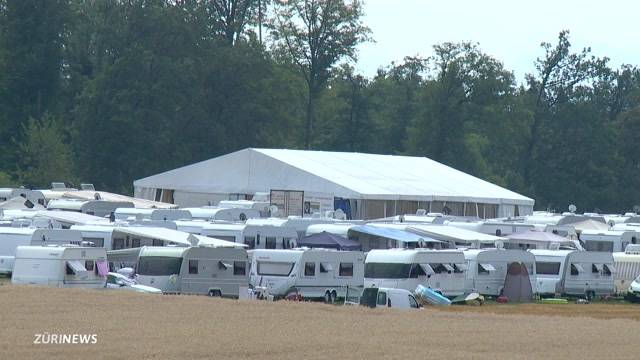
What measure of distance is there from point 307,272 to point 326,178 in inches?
745

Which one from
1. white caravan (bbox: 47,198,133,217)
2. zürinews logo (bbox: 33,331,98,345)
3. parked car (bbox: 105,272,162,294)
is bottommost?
zürinews logo (bbox: 33,331,98,345)

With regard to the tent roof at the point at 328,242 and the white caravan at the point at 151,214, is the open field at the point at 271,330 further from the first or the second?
the white caravan at the point at 151,214

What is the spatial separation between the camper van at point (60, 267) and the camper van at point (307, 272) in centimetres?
508

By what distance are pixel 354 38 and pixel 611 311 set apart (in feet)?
170

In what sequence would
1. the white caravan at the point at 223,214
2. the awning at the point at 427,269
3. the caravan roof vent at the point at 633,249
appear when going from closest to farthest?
the awning at the point at 427,269 → the caravan roof vent at the point at 633,249 → the white caravan at the point at 223,214

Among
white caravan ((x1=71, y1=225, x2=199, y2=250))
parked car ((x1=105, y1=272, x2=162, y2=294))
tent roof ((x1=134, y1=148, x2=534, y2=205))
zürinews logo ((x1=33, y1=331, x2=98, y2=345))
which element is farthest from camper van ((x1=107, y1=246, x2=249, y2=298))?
tent roof ((x1=134, y1=148, x2=534, y2=205))

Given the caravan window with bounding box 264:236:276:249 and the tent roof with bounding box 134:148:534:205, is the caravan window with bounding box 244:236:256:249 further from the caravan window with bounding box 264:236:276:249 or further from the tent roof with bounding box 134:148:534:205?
the tent roof with bounding box 134:148:534:205

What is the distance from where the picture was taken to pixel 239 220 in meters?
45.4

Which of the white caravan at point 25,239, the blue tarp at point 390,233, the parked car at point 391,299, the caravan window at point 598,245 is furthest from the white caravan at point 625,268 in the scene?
the white caravan at point 25,239

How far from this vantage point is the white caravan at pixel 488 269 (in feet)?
123

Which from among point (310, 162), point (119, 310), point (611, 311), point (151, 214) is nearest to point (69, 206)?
point (151, 214)

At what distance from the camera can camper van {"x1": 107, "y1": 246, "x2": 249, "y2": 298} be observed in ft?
110

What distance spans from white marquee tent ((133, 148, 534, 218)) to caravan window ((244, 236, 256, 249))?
40.5 ft

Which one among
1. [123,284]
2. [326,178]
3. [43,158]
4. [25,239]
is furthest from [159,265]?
[43,158]
